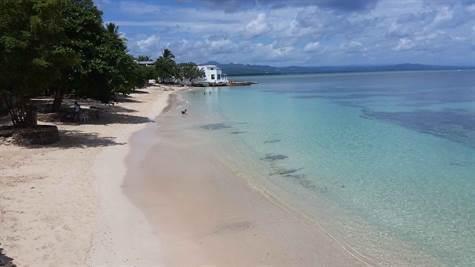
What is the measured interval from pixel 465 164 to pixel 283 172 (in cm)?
724

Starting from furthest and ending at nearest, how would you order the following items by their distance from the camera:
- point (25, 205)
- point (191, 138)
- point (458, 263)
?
point (191, 138)
point (25, 205)
point (458, 263)

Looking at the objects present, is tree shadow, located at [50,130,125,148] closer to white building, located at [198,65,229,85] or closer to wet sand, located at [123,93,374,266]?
wet sand, located at [123,93,374,266]

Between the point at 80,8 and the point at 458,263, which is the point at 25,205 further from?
the point at 80,8

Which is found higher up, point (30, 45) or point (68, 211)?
point (30, 45)

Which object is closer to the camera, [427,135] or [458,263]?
[458,263]

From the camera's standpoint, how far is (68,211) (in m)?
11.2

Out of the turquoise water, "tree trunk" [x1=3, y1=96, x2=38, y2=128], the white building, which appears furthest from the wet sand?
the white building

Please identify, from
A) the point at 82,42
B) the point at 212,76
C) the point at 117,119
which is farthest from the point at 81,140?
the point at 212,76

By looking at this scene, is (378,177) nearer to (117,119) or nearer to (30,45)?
(30,45)

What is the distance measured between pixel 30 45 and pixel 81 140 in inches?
A: 203

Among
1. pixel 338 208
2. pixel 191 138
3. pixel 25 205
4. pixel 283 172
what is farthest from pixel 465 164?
pixel 25 205

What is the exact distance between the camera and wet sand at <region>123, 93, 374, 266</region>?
9.26 metres

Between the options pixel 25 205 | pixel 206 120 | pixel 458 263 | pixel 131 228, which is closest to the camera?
pixel 458 263

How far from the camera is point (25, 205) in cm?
1136
